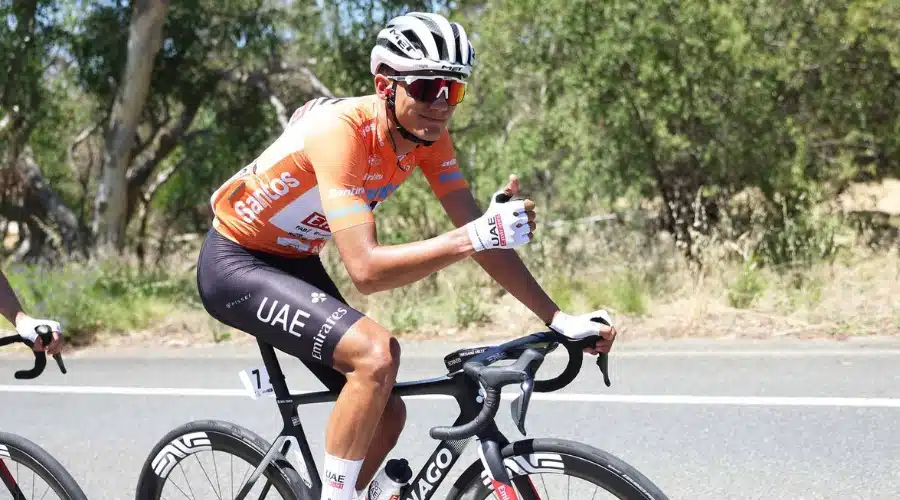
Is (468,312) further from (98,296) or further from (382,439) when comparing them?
(382,439)

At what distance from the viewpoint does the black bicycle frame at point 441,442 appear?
2655 millimetres

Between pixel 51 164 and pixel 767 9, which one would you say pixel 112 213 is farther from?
pixel 767 9

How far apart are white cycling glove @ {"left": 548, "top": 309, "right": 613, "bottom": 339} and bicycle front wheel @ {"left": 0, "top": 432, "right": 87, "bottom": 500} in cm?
170

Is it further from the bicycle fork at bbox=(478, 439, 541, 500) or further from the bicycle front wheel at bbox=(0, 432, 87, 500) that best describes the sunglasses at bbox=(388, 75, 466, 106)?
the bicycle front wheel at bbox=(0, 432, 87, 500)

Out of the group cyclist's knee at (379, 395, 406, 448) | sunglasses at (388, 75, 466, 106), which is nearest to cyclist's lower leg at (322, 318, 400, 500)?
cyclist's knee at (379, 395, 406, 448)

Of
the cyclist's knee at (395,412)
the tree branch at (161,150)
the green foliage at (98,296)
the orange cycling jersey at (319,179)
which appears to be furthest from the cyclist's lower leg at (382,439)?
the tree branch at (161,150)

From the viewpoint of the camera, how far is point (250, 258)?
10.4ft

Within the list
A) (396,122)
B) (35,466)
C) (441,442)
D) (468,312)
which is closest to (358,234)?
(396,122)

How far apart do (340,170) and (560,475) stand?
1040 mm

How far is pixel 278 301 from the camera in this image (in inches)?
116

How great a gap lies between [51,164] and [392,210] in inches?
374

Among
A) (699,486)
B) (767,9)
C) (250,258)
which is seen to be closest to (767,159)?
(767,9)

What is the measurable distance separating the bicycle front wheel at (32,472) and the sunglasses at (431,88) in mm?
1680

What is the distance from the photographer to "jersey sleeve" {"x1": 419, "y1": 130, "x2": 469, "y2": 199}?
3.21 metres
